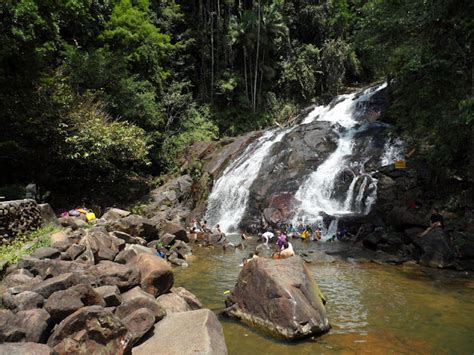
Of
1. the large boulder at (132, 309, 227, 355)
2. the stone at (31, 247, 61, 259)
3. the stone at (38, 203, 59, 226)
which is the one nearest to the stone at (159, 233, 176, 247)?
the stone at (38, 203, 59, 226)

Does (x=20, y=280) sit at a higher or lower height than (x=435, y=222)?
lower

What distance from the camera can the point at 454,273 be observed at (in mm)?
11859

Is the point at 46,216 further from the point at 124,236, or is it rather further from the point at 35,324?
the point at 35,324

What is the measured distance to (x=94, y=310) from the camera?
18.6ft

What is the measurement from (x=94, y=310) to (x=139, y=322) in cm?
83

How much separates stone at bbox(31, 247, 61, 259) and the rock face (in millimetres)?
4156

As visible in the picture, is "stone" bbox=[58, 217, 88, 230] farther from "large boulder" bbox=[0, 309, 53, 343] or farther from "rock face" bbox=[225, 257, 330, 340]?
"large boulder" bbox=[0, 309, 53, 343]

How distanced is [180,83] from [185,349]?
3389cm

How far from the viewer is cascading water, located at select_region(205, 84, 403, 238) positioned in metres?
19.5

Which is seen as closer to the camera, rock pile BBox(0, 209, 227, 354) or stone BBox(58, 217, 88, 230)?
rock pile BBox(0, 209, 227, 354)

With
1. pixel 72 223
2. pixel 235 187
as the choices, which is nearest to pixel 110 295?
pixel 72 223

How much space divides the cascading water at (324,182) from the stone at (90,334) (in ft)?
45.6

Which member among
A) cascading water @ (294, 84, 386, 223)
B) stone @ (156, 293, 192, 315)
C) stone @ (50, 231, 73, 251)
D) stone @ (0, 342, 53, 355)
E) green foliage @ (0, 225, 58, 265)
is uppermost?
cascading water @ (294, 84, 386, 223)

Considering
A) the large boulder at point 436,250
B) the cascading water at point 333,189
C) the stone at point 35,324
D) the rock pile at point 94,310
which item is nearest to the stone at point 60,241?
the rock pile at point 94,310
